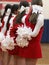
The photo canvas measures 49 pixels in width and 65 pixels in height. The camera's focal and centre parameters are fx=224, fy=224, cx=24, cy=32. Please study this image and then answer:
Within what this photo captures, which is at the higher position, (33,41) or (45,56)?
(33,41)

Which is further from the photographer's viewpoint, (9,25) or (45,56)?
(45,56)

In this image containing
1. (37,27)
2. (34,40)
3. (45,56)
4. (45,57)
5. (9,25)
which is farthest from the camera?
(45,56)

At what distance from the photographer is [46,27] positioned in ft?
28.7

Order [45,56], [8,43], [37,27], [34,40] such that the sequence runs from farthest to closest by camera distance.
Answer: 1. [45,56]
2. [8,43]
3. [34,40]
4. [37,27]

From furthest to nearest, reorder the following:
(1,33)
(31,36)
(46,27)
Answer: (46,27), (1,33), (31,36)

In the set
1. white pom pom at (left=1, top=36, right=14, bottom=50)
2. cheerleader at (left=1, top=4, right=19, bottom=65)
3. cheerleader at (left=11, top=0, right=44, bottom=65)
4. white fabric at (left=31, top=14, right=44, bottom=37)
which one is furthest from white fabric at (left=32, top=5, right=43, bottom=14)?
white pom pom at (left=1, top=36, right=14, bottom=50)

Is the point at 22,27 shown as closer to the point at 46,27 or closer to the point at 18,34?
the point at 18,34

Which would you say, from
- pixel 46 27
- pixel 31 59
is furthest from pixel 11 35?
pixel 46 27

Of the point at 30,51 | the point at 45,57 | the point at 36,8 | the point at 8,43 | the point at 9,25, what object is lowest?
the point at 45,57

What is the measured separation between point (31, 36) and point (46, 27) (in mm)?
5424

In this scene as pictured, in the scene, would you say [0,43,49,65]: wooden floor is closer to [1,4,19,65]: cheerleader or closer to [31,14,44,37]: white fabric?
[1,4,19,65]: cheerleader

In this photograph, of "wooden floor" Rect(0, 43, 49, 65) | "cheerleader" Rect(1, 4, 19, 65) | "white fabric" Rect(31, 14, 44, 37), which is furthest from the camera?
"wooden floor" Rect(0, 43, 49, 65)

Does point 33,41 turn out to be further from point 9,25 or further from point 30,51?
point 9,25

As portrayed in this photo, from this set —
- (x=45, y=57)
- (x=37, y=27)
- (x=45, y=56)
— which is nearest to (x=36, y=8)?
(x=37, y=27)
